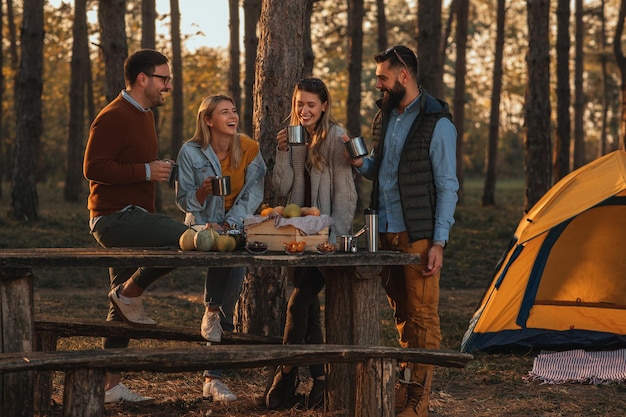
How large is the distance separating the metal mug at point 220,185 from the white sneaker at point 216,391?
149 centimetres

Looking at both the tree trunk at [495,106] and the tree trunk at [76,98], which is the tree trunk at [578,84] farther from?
the tree trunk at [76,98]

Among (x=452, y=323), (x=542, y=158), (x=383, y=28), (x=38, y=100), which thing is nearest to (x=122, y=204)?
(x=452, y=323)

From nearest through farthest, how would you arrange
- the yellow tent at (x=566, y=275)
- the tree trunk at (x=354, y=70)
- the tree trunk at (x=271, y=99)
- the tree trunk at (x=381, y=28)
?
the tree trunk at (x=271, y=99), the yellow tent at (x=566, y=275), the tree trunk at (x=354, y=70), the tree trunk at (x=381, y=28)

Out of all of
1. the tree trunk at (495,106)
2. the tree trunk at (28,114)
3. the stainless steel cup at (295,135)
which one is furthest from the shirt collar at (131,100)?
the tree trunk at (495,106)

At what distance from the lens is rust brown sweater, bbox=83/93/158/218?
620cm

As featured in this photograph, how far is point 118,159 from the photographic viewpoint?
6379 mm

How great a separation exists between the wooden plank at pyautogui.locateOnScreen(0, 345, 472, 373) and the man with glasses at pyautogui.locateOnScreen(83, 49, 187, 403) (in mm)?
1041

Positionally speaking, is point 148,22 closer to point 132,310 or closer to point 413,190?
point 132,310

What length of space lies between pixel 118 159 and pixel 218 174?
63 centimetres

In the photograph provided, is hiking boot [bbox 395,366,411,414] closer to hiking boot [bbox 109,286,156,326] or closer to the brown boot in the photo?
the brown boot

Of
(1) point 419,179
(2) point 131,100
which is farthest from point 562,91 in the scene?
(2) point 131,100

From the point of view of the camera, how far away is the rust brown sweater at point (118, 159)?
620 centimetres

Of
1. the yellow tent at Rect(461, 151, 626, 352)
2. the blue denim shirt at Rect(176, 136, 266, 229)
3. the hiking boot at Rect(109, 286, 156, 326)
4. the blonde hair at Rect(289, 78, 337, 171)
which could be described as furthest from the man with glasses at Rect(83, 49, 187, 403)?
the yellow tent at Rect(461, 151, 626, 352)

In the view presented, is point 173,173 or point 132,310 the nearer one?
point 173,173
